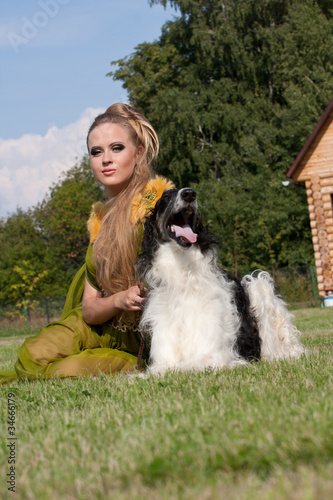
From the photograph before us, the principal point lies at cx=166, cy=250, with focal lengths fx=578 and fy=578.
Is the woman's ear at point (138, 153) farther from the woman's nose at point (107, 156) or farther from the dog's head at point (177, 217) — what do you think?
the dog's head at point (177, 217)

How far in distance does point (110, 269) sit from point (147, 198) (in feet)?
2.31

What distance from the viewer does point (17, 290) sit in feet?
114

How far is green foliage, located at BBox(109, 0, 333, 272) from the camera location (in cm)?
2973

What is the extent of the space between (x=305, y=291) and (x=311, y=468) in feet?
74.4

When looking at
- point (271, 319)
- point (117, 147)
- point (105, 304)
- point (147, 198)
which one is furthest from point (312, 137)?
point (105, 304)

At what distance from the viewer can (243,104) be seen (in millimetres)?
35375

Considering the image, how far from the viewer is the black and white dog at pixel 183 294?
4445 mm

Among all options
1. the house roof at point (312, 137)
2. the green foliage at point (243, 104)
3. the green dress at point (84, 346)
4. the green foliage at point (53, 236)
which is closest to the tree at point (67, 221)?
the green foliage at point (53, 236)

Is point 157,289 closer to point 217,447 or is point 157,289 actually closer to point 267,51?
point 217,447

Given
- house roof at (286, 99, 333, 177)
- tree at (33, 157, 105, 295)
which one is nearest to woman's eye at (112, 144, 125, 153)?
house roof at (286, 99, 333, 177)

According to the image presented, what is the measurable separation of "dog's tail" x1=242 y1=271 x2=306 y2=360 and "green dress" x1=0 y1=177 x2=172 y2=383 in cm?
116

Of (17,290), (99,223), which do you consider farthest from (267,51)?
(99,223)

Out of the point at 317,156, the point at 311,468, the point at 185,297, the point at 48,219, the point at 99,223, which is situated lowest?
the point at 311,468

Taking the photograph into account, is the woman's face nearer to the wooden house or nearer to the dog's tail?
the dog's tail
